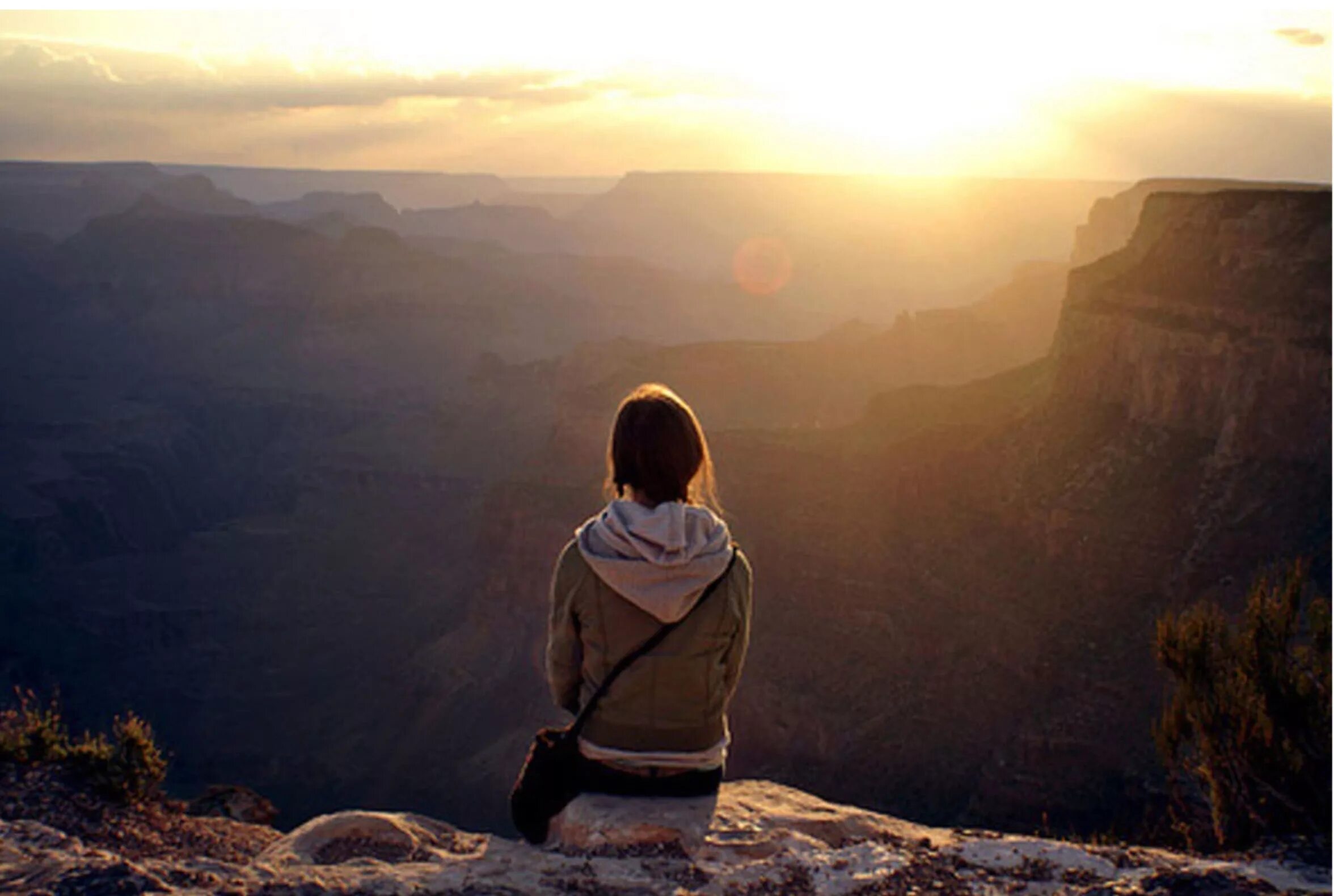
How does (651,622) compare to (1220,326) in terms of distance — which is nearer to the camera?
(651,622)

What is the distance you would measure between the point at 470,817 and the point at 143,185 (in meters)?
124

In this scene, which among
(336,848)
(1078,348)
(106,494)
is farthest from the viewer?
(106,494)

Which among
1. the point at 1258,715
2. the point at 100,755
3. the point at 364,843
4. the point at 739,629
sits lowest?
the point at 100,755

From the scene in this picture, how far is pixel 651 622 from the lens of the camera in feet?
16.1

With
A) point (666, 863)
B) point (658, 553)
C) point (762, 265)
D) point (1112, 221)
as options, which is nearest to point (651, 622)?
point (658, 553)

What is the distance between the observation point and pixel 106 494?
69375 mm

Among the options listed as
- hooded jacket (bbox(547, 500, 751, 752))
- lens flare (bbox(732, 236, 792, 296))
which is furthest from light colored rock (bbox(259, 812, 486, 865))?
lens flare (bbox(732, 236, 792, 296))

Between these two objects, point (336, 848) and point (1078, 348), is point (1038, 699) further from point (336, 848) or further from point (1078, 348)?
point (336, 848)

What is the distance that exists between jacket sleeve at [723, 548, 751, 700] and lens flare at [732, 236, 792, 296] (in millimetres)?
110584

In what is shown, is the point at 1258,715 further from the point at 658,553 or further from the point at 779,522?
the point at 779,522

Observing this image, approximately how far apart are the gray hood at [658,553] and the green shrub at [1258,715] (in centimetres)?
352

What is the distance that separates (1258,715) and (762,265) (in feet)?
419

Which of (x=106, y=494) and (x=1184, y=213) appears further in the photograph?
(x=106, y=494)

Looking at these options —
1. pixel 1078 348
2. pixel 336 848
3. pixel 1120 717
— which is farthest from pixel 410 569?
pixel 336 848
